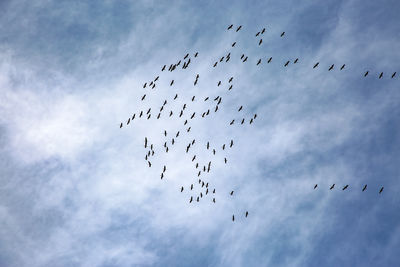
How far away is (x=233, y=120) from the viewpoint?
151 ft

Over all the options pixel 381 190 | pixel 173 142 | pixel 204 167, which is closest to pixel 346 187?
pixel 381 190

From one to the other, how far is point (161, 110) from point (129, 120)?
3.87 meters

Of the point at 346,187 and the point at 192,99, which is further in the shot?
the point at 346,187

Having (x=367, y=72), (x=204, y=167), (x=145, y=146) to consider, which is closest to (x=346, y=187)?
(x=367, y=72)

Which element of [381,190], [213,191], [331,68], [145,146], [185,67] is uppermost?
[185,67]

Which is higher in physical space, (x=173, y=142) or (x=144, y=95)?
(x=144, y=95)

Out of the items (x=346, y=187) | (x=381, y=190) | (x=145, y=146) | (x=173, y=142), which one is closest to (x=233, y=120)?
(x=173, y=142)

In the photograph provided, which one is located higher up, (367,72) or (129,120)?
(129,120)

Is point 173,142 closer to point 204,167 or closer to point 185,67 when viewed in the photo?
point 204,167

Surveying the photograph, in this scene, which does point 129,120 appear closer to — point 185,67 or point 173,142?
point 173,142

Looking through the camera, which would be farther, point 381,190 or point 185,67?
point 381,190

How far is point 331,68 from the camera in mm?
44125

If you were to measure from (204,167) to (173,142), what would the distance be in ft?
14.9

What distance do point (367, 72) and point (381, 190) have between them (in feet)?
44.3
